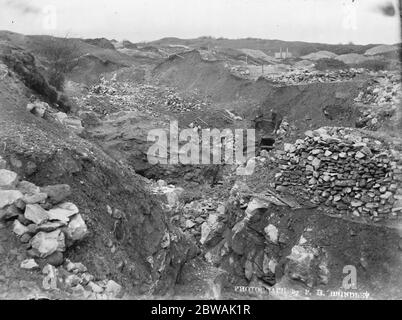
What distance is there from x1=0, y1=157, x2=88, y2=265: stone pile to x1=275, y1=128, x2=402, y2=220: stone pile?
219 inches

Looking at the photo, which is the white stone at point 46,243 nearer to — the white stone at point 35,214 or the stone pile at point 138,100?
the white stone at point 35,214

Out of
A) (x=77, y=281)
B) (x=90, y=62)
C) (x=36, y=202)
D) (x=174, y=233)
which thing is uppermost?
(x=90, y=62)

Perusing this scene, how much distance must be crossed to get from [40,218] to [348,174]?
6.52m

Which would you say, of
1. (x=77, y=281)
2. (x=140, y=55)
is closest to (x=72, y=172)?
(x=77, y=281)

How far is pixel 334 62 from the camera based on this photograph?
88.1 feet

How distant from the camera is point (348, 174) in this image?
8.92 m

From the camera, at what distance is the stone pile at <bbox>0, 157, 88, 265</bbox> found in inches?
197

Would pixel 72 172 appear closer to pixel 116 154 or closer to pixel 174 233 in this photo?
pixel 174 233

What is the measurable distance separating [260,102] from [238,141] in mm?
3804

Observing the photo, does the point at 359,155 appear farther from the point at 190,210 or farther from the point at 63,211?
the point at 63,211

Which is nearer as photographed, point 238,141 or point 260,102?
point 238,141

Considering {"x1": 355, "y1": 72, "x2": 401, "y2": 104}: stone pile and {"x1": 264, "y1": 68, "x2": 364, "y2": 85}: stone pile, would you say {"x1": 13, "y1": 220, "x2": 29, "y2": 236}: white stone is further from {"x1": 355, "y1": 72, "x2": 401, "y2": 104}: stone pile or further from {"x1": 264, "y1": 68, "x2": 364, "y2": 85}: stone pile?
{"x1": 264, "y1": 68, "x2": 364, "y2": 85}: stone pile

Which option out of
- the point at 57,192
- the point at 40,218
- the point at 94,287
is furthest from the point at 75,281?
the point at 57,192

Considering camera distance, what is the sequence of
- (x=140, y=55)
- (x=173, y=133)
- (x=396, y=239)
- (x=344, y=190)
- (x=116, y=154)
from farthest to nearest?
(x=140, y=55) → (x=173, y=133) → (x=116, y=154) → (x=344, y=190) → (x=396, y=239)
